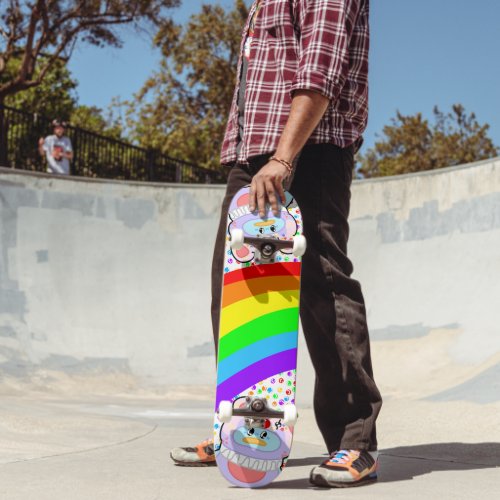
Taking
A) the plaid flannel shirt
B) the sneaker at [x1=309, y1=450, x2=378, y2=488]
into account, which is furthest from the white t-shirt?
the sneaker at [x1=309, y1=450, x2=378, y2=488]

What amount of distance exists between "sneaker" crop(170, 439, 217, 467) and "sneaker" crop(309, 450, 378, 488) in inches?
20.1

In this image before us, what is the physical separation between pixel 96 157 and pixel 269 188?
16329 mm

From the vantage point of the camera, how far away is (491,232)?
28.0 ft

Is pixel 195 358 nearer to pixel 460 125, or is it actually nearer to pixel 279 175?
pixel 279 175

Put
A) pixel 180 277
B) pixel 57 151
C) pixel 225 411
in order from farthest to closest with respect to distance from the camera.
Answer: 1. pixel 57 151
2. pixel 180 277
3. pixel 225 411

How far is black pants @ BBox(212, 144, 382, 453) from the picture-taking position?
285 centimetres

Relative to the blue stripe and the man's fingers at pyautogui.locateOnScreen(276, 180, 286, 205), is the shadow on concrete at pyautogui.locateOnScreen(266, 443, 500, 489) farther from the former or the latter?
the man's fingers at pyautogui.locateOnScreen(276, 180, 286, 205)

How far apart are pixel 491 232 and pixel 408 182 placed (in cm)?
166

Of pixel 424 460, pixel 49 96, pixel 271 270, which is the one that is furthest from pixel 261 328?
pixel 49 96

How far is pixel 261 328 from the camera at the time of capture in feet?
8.57

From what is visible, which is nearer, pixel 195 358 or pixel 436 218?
pixel 195 358

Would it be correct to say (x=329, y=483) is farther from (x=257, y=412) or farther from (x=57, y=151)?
(x=57, y=151)

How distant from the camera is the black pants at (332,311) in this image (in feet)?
9.35

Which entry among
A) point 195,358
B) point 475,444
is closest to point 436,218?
point 195,358
